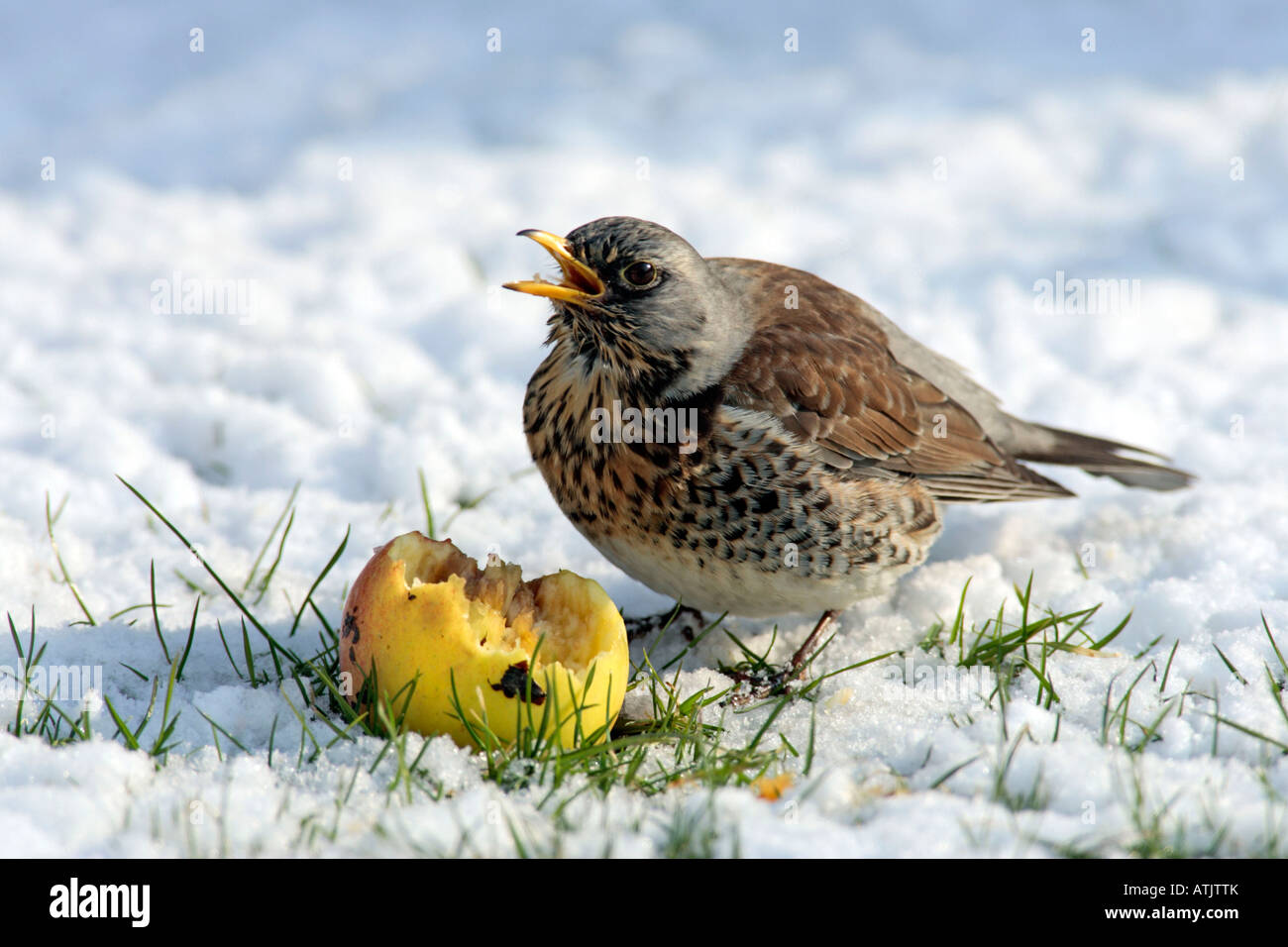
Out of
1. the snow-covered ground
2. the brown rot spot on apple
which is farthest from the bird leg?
the brown rot spot on apple

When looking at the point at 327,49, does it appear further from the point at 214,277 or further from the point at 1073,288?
the point at 1073,288

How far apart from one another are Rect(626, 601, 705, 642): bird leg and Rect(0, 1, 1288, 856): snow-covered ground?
0.44 feet

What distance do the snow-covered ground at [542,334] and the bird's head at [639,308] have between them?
41.2 inches

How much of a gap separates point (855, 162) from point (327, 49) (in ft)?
13.7

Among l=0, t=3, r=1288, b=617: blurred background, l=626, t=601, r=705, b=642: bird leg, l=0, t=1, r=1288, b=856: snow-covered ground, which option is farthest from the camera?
l=0, t=3, r=1288, b=617: blurred background

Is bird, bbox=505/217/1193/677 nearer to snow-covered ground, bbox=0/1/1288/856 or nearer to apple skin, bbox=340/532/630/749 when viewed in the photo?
snow-covered ground, bbox=0/1/1288/856

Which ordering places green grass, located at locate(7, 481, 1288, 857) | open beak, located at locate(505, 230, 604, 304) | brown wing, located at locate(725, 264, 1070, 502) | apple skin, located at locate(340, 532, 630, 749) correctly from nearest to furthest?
green grass, located at locate(7, 481, 1288, 857) → apple skin, located at locate(340, 532, 630, 749) → open beak, located at locate(505, 230, 604, 304) → brown wing, located at locate(725, 264, 1070, 502)

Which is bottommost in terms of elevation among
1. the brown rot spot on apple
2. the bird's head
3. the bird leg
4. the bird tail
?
the brown rot spot on apple

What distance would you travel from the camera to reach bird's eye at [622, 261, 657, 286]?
3.85m

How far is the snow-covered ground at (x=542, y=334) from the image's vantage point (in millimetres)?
2922

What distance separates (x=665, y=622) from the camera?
171 inches

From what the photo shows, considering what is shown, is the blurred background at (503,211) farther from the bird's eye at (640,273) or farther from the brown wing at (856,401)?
the bird's eye at (640,273)

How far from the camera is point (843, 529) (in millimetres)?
3953

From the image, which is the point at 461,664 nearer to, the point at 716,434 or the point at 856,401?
→ the point at 716,434
